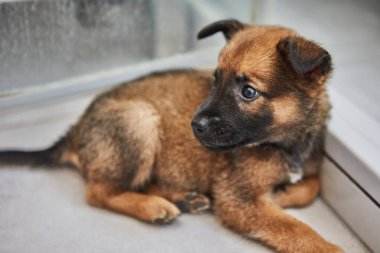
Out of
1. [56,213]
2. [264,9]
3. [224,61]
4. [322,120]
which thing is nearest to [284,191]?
[322,120]

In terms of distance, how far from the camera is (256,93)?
1863mm

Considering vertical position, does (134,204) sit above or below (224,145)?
below

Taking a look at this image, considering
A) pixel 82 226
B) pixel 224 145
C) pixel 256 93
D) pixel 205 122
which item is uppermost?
pixel 256 93

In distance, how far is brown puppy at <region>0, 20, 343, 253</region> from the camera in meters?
1.88

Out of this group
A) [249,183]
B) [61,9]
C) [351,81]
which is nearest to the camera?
[249,183]

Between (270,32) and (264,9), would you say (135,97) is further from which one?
(264,9)

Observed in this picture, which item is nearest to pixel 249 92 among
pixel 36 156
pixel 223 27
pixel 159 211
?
pixel 223 27

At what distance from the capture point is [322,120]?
2.14 m

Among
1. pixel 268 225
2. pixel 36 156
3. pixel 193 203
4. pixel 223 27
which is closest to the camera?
pixel 268 225

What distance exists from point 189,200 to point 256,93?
2.21 feet

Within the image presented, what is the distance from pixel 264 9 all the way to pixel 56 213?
1.96m

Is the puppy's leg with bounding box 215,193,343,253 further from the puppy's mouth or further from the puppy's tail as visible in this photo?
the puppy's tail

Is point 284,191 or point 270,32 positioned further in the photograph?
point 284,191

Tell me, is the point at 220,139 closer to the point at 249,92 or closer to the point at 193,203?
the point at 249,92
